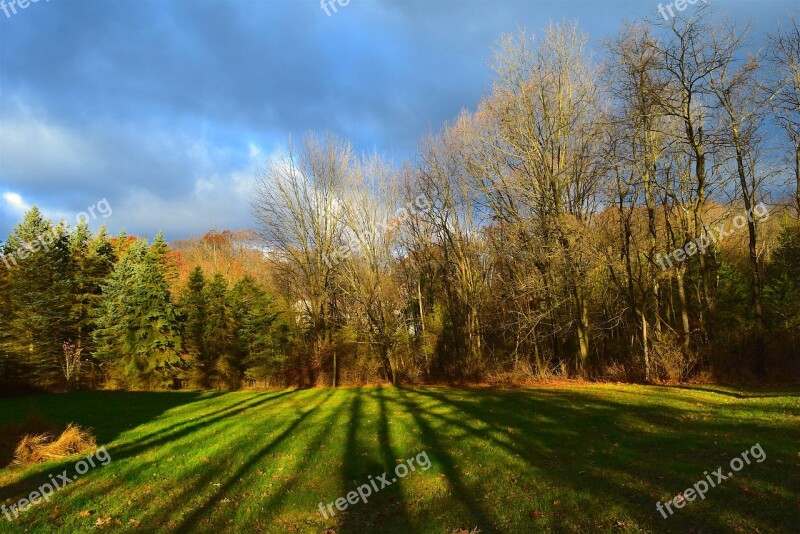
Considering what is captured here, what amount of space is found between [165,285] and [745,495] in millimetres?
28474

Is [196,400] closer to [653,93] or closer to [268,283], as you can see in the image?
[268,283]

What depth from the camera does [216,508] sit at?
615cm

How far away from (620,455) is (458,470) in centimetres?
258

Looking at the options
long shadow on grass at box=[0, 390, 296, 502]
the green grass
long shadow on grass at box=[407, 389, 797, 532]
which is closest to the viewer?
long shadow on grass at box=[407, 389, 797, 532]

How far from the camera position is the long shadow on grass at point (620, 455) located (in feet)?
15.5

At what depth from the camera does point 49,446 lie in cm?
880

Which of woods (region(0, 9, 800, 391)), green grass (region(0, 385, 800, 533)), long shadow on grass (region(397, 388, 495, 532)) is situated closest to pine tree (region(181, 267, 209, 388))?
woods (region(0, 9, 800, 391))

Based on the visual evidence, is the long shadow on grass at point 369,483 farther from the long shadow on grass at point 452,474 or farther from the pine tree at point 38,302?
Result: the pine tree at point 38,302

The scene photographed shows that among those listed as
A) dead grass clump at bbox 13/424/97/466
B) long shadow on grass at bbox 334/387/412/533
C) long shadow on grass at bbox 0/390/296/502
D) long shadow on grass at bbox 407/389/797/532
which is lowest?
long shadow on grass at bbox 334/387/412/533

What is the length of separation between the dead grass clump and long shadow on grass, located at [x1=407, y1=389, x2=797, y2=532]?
7954 millimetres

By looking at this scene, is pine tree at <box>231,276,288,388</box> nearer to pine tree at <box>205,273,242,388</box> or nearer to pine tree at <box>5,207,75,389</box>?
pine tree at <box>205,273,242,388</box>

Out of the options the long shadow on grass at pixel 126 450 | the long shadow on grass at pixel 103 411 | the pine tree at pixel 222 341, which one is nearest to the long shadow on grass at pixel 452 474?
the long shadow on grass at pixel 126 450

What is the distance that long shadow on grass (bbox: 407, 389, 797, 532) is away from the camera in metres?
4.72

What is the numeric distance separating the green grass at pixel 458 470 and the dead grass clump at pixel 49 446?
0.41 metres
